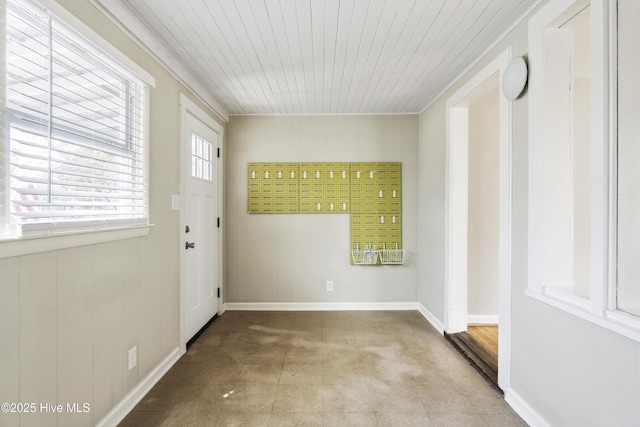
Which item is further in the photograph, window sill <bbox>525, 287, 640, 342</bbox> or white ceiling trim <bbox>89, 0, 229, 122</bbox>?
white ceiling trim <bbox>89, 0, 229, 122</bbox>

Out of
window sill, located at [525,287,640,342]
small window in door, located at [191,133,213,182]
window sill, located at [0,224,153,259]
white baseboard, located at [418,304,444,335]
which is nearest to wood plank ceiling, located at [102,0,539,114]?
small window in door, located at [191,133,213,182]

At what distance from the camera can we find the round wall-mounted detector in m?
1.73

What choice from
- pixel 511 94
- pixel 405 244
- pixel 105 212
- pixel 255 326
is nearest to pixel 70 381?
pixel 105 212

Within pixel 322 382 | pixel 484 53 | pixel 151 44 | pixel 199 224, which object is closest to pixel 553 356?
pixel 322 382

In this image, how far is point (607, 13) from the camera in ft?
4.06

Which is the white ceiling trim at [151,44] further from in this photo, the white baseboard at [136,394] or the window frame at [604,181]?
the window frame at [604,181]

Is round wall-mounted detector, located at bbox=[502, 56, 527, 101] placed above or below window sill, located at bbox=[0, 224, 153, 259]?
above

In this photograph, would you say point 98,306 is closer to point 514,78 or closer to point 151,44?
point 151,44

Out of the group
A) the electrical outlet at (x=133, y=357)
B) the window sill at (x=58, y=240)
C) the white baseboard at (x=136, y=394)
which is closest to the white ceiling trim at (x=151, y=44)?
the window sill at (x=58, y=240)

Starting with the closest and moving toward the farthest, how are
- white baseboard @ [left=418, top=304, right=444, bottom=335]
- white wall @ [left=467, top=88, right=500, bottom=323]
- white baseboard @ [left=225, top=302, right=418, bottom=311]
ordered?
white baseboard @ [left=418, top=304, right=444, bottom=335] < white wall @ [left=467, top=88, right=500, bottom=323] < white baseboard @ [left=225, top=302, right=418, bottom=311]

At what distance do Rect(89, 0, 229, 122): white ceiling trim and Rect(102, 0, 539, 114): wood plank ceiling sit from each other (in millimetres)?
27

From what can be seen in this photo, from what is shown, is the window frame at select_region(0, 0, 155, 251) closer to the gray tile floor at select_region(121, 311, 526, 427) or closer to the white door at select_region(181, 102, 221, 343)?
the white door at select_region(181, 102, 221, 343)

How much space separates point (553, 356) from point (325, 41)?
2.24 metres

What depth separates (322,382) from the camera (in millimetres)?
2131
